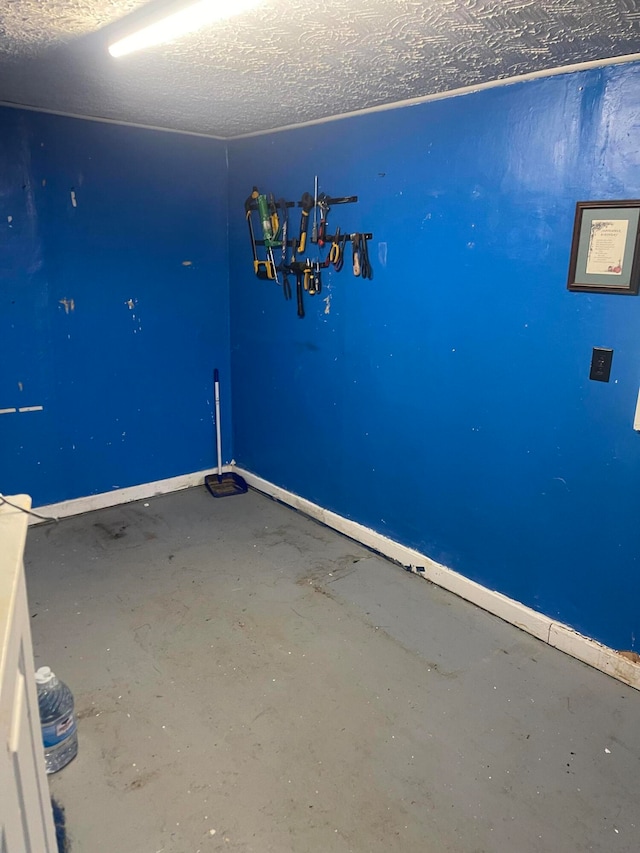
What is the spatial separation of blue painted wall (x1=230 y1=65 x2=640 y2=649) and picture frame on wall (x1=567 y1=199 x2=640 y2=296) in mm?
45

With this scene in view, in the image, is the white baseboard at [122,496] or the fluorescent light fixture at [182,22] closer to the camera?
the fluorescent light fixture at [182,22]

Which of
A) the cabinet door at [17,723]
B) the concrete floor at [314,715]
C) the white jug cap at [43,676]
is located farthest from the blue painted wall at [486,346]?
the cabinet door at [17,723]

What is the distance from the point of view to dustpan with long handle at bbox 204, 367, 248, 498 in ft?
13.0

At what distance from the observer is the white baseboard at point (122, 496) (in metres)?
3.54

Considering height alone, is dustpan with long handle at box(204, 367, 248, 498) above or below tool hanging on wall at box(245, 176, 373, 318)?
below

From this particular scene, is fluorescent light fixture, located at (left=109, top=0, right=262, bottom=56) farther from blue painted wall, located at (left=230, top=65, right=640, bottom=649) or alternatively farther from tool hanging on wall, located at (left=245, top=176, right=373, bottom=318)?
tool hanging on wall, located at (left=245, top=176, right=373, bottom=318)

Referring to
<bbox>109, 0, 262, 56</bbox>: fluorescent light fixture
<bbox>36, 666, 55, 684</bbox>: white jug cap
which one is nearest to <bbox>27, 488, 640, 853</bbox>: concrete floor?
<bbox>36, 666, 55, 684</bbox>: white jug cap

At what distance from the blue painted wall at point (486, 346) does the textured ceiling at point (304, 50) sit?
0.72 feet

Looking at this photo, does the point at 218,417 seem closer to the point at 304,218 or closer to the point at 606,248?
the point at 304,218

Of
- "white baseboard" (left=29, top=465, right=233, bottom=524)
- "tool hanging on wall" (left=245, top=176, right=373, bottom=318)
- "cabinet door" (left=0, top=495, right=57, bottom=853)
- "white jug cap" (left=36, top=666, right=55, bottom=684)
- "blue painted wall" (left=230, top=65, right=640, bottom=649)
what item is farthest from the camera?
"white baseboard" (left=29, top=465, right=233, bottom=524)

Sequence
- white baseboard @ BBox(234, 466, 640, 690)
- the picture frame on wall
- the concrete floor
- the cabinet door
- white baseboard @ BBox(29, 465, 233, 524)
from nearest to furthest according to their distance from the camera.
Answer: the cabinet door → the concrete floor → the picture frame on wall → white baseboard @ BBox(234, 466, 640, 690) → white baseboard @ BBox(29, 465, 233, 524)

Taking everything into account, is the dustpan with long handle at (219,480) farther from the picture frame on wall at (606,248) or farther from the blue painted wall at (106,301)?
the picture frame on wall at (606,248)

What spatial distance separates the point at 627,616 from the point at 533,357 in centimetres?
106

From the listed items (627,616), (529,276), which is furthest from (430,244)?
(627,616)
